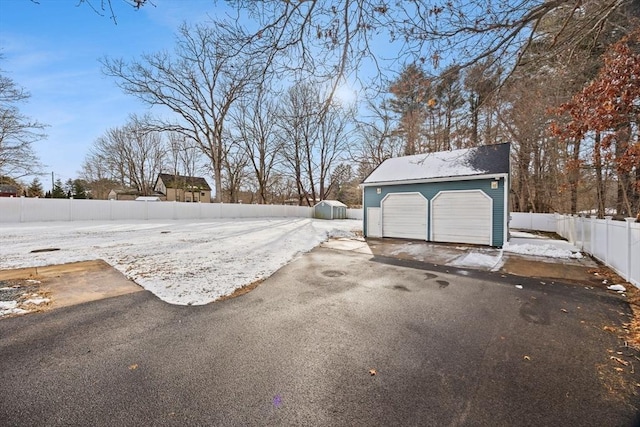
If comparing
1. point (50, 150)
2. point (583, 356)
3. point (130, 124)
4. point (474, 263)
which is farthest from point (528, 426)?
point (130, 124)

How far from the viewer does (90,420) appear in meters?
1.79

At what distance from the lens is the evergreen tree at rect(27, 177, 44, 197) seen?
27266 millimetres

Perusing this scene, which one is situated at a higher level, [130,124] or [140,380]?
[130,124]

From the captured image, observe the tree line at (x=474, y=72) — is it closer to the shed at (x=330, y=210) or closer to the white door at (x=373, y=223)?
the white door at (x=373, y=223)

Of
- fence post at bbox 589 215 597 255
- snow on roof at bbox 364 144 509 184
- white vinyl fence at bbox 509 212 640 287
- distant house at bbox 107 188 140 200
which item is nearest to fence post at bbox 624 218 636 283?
white vinyl fence at bbox 509 212 640 287

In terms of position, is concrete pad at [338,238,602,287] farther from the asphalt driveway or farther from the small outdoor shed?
the asphalt driveway

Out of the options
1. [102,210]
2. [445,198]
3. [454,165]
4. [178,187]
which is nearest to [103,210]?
[102,210]

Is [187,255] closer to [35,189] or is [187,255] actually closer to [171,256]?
[171,256]

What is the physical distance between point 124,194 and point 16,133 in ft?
49.4

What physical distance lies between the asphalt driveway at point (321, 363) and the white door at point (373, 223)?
833 centimetres

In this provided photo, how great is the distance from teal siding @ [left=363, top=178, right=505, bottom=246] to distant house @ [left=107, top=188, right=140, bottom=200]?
30.2 metres

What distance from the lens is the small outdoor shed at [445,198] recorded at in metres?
9.91

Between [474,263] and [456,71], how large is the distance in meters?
5.10

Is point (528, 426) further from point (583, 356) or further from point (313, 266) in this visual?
point (313, 266)
